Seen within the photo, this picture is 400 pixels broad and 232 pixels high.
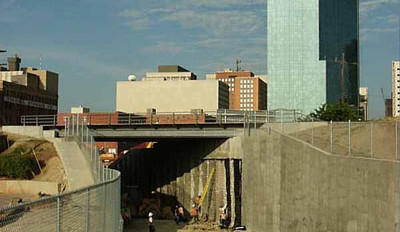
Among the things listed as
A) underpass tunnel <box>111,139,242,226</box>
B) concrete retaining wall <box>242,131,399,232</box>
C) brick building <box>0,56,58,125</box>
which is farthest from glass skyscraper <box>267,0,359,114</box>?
concrete retaining wall <box>242,131,399,232</box>

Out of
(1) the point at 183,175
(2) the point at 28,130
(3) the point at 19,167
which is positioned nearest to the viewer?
(3) the point at 19,167

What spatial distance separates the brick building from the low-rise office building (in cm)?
6586

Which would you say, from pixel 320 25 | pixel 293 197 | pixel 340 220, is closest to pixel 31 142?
pixel 293 197

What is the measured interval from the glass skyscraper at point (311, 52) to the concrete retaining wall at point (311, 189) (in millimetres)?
124587

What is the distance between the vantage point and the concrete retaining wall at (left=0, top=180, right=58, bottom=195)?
38.6 metres

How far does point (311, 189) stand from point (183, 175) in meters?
19.7

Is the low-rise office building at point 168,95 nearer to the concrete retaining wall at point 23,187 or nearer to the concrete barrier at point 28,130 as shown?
the concrete barrier at point 28,130

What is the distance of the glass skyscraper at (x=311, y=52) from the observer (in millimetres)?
160000

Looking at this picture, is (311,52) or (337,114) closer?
(337,114)

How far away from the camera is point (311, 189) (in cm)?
2722

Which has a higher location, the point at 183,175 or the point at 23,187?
the point at 183,175

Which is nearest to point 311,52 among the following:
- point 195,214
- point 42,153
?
point 195,214

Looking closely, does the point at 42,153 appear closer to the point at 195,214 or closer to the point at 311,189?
the point at 195,214

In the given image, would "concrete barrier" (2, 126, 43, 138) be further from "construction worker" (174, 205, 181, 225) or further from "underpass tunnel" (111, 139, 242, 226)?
"construction worker" (174, 205, 181, 225)
